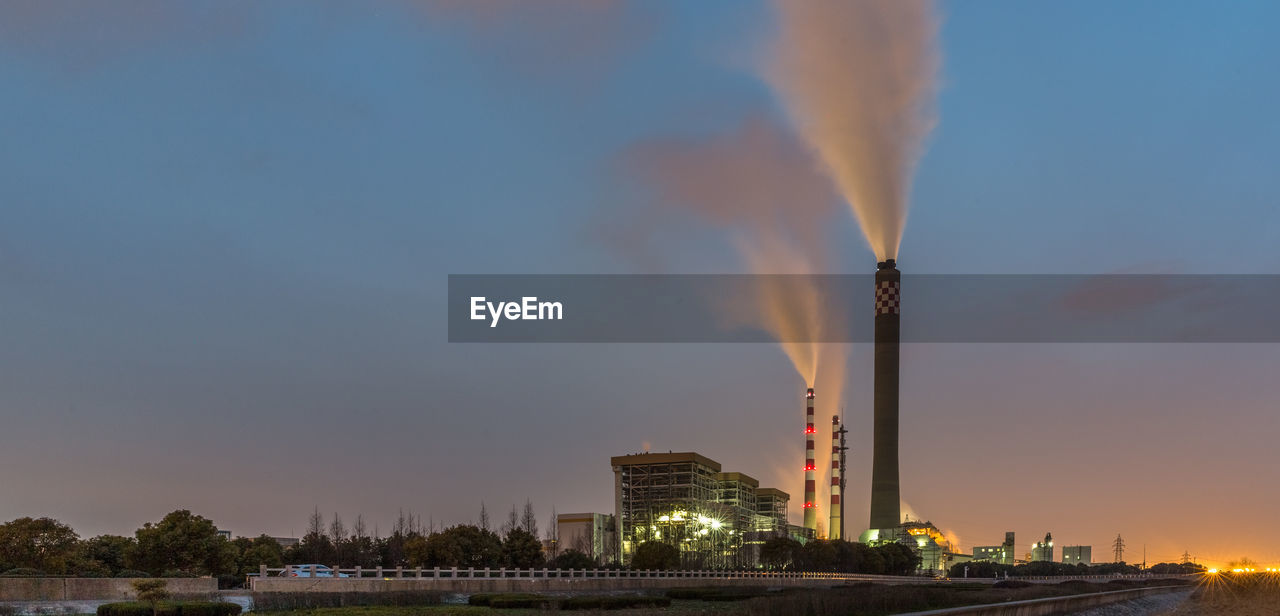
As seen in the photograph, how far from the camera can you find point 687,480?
524ft

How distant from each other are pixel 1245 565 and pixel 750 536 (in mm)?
79263

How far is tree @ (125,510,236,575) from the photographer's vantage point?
4766 centimetres

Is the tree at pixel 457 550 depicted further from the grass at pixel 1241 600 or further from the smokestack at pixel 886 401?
the smokestack at pixel 886 401

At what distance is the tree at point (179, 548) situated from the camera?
4766 cm

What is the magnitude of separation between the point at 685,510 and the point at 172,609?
416ft

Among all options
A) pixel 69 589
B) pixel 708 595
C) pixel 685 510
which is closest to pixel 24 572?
pixel 69 589

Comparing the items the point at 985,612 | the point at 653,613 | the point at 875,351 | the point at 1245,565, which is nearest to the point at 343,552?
the point at 653,613

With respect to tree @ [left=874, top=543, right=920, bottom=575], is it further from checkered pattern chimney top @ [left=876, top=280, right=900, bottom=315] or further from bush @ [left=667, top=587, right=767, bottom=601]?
bush @ [left=667, top=587, right=767, bottom=601]

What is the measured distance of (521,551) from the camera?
78.4 meters

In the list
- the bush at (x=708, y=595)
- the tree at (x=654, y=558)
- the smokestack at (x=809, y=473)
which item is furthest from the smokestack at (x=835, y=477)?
the bush at (x=708, y=595)

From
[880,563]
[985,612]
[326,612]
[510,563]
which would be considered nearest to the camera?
[985,612]

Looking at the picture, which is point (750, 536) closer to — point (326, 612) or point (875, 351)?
point (875, 351)

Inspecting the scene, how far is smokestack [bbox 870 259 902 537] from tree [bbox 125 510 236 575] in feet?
383

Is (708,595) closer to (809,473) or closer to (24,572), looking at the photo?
(24,572)
